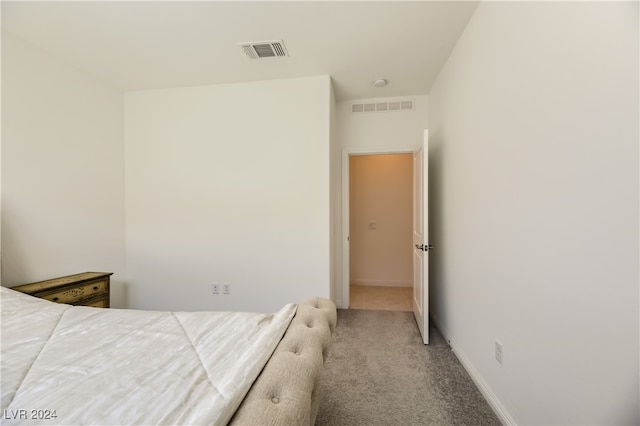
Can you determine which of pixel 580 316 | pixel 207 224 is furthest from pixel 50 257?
pixel 580 316

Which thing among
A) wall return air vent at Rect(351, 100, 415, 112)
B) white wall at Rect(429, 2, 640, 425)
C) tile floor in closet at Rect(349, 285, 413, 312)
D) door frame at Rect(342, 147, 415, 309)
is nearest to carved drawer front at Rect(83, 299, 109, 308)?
door frame at Rect(342, 147, 415, 309)

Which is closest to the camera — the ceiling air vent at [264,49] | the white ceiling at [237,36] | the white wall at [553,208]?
the white wall at [553,208]

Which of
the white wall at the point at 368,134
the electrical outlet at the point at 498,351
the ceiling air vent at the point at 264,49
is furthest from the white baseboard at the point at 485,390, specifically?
the ceiling air vent at the point at 264,49

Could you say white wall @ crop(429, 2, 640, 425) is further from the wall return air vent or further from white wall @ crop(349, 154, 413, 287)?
white wall @ crop(349, 154, 413, 287)

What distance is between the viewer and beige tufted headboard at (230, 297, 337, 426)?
625 millimetres

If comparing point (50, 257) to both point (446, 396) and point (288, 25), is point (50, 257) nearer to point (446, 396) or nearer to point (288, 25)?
point (288, 25)

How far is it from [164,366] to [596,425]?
160cm

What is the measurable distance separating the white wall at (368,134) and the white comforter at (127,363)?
2.16m

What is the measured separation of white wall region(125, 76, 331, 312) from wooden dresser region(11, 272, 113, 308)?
573 mm

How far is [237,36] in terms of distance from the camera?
6.91 feet

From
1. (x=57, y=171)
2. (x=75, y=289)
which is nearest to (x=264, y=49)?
(x=57, y=171)

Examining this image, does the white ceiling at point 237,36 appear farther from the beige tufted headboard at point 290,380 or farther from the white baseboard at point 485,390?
the white baseboard at point 485,390

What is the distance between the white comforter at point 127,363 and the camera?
26.7 inches

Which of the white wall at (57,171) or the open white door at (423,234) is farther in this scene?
the open white door at (423,234)
